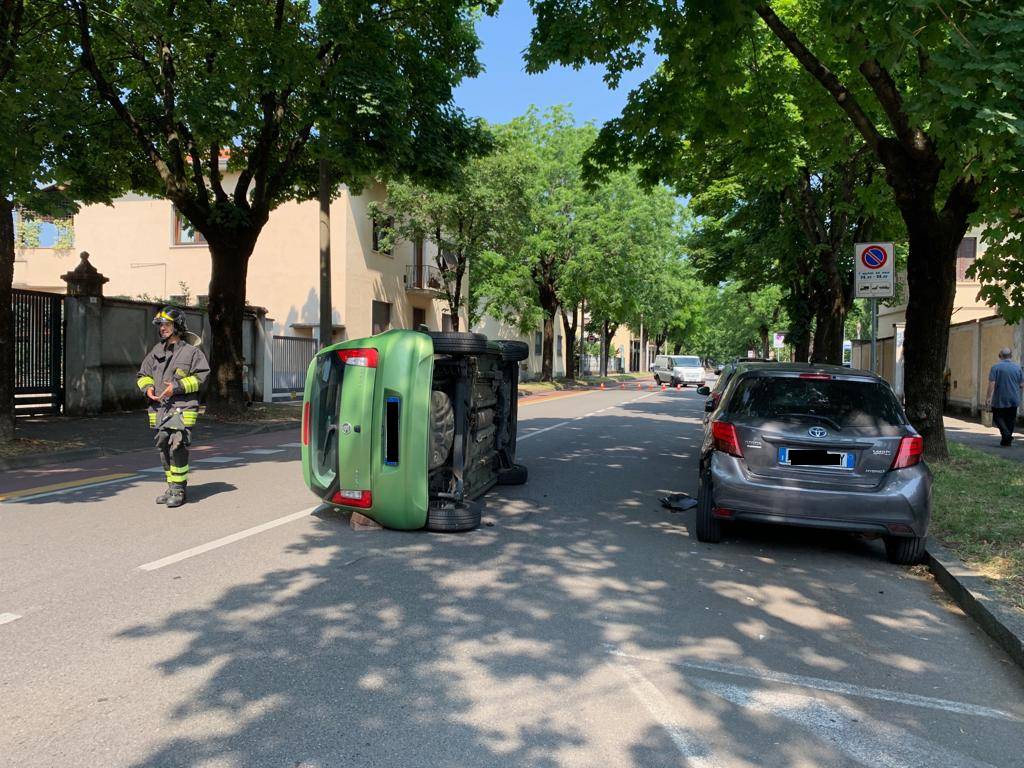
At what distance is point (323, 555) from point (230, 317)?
10978 mm

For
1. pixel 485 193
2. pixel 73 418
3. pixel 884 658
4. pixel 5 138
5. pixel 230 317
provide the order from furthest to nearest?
pixel 485 193
pixel 230 317
pixel 73 418
pixel 5 138
pixel 884 658

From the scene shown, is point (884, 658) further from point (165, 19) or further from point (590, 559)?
point (165, 19)

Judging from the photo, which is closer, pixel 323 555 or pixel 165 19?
pixel 323 555

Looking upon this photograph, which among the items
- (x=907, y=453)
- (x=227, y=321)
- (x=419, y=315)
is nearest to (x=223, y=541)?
(x=907, y=453)

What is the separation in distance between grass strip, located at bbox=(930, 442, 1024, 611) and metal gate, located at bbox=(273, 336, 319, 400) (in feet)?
55.1

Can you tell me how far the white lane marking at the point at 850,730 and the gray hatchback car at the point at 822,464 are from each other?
237 cm

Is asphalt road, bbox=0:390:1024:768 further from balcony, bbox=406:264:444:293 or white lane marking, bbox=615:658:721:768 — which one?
balcony, bbox=406:264:444:293

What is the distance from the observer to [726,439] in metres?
5.97

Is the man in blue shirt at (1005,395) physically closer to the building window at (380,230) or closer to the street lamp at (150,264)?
the building window at (380,230)

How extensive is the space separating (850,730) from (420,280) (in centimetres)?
2990

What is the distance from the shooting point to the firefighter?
700 cm

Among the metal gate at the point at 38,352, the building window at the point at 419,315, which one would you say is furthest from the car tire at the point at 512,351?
the building window at the point at 419,315

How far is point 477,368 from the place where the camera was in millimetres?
7031

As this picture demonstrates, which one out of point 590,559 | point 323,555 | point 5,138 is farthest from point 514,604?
point 5,138
